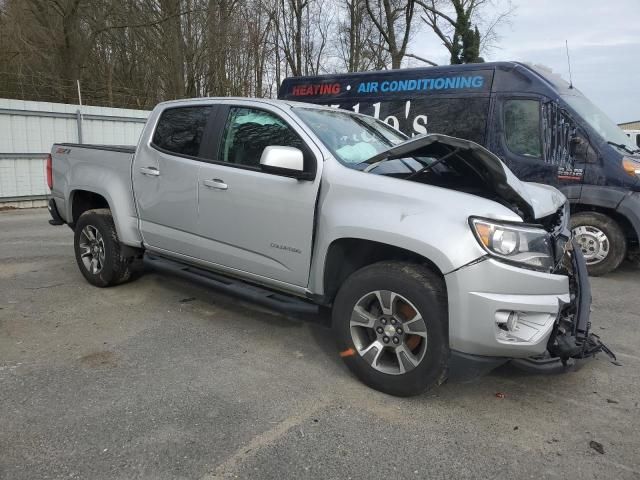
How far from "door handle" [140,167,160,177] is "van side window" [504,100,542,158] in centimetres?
470

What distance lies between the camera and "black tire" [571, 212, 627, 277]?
635 centimetres

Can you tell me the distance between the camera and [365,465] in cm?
260

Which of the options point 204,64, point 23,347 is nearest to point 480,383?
point 23,347

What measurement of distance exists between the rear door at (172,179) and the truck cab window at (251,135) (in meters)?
0.26

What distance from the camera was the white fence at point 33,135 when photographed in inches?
472

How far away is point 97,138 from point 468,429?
44.2 ft

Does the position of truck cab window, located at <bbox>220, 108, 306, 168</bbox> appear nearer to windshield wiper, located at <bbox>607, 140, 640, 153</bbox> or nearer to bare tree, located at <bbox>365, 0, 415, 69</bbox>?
windshield wiper, located at <bbox>607, 140, 640, 153</bbox>

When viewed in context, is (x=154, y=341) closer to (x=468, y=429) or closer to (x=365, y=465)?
(x=365, y=465)

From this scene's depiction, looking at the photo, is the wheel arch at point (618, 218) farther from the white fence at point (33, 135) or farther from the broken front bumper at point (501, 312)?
the white fence at point (33, 135)

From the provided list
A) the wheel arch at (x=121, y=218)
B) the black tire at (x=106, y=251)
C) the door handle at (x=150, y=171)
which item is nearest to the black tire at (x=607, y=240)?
the door handle at (x=150, y=171)

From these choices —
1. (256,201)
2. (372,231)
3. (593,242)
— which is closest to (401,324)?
(372,231)

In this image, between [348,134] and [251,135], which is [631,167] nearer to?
[348,134]

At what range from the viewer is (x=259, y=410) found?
10.2 feet

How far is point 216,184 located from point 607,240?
4.90 metres
